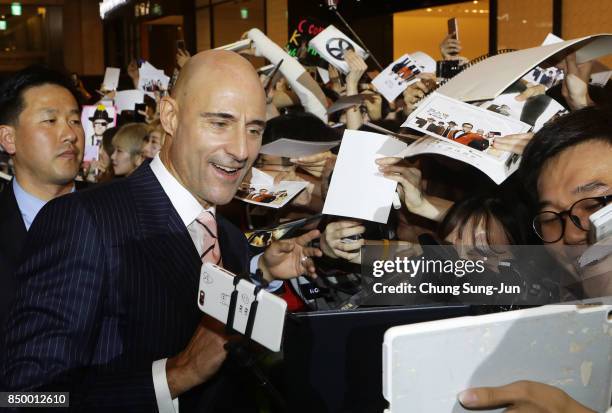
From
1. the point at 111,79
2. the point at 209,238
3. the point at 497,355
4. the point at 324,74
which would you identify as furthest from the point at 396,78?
the point at 111,79

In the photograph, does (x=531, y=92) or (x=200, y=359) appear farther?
(x=531, y=92)

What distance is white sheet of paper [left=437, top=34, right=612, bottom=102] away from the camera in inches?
59.7

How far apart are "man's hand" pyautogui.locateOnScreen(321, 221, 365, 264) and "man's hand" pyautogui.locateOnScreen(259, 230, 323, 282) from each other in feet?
0.11

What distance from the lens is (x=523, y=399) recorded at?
0.87 metres

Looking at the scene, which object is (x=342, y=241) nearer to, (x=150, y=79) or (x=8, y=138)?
(x=8, y=138)

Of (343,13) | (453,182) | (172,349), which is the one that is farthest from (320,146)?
(343,13)

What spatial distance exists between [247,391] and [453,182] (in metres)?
0.91

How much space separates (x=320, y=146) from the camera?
2336 mm

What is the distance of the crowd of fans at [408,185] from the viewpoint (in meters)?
1.34

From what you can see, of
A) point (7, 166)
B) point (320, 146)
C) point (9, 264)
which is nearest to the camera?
point (9, 264)

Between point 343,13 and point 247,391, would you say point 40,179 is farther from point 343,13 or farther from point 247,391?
point 343,13

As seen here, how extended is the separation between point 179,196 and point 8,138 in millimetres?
1240

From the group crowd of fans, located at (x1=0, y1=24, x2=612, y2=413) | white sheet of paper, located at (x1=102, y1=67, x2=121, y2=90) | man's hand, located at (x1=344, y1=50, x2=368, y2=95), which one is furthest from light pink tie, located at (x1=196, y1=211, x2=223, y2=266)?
white sheet of paper, located at (x1=102, y1=67, x2=121, y2=90)

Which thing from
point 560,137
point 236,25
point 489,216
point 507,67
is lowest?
point 489,216
